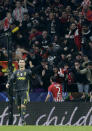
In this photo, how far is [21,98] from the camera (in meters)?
12.5

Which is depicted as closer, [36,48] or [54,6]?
[36,48]

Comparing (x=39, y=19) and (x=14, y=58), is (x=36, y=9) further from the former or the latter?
(x=14, y=58)

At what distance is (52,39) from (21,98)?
13.8 ft

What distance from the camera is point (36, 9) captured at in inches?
715

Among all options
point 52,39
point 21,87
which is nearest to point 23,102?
point 21,87

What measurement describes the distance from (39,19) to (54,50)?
183 cm

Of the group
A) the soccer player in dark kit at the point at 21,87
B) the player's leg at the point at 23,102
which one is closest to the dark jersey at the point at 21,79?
the soccer player in dark kit at the point at 21,87

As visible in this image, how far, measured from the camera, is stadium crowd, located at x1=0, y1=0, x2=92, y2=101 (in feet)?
48.2

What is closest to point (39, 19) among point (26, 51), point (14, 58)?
point (26, 51)

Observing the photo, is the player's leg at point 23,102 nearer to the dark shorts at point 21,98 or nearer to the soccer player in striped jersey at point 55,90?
the dark shorts at point 21,98

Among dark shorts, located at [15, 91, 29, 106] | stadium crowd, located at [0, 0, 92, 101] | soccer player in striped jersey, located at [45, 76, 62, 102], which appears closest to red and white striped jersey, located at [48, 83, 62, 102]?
soccer player in striped jersey, located at [45, 76, 62, 102]

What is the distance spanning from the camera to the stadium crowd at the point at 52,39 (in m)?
14.7

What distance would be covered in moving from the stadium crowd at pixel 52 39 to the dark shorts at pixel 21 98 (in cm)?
157

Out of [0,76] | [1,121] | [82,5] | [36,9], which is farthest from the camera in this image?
[36,9]
